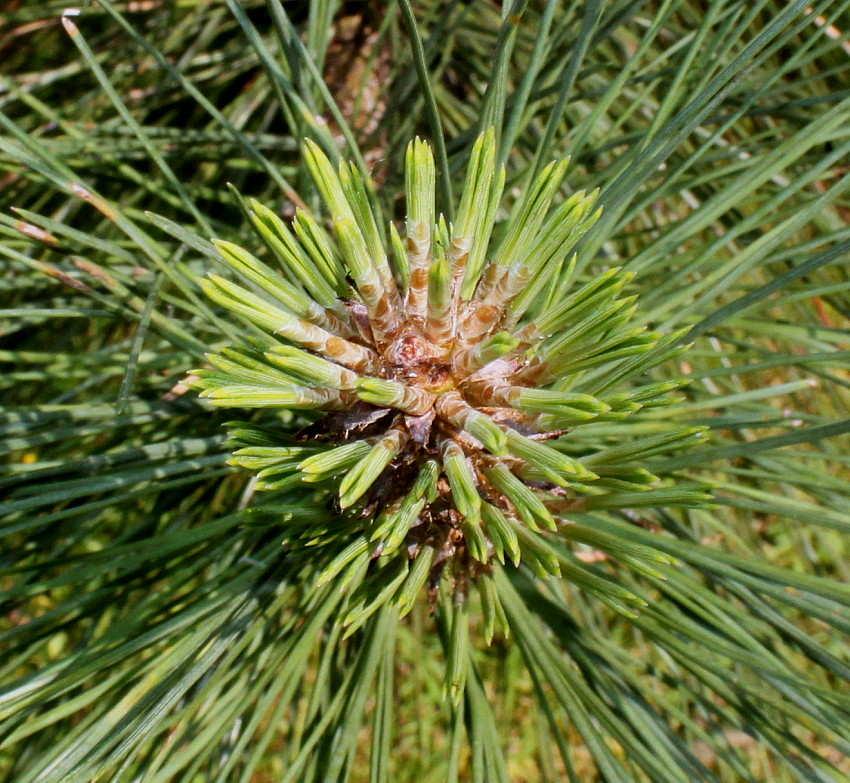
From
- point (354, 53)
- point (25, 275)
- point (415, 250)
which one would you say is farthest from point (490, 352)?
point (354, 53)

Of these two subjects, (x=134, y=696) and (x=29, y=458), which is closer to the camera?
(x=134, y=696)

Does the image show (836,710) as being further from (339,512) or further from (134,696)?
(134,696)

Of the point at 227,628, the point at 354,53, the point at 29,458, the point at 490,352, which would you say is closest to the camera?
the point at 490,352

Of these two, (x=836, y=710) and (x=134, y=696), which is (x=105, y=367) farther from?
(x=836, y=710)

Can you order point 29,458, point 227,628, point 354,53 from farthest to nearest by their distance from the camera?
point 29,458 → point 354,53 → point 227,628

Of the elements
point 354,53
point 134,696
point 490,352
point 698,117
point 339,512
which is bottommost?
point 134,696

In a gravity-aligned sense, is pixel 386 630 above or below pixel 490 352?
below
